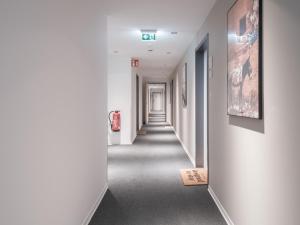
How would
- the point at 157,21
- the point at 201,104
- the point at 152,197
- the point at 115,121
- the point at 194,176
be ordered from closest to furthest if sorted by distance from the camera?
the point at 152,197 < the point at 157,21 < the point at 194,176 < the point at 201,104 < the point at 115,121

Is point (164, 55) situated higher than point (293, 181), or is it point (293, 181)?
point (164, 55)

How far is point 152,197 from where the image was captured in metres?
3.80

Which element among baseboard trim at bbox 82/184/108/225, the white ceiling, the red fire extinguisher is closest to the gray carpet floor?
baseboard trim at bbox 82/184/108/225

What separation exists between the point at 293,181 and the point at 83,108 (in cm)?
207

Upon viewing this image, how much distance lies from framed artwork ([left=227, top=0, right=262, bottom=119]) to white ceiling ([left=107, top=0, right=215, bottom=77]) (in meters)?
1.15

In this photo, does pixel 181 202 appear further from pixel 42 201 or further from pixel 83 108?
pixel 42 201

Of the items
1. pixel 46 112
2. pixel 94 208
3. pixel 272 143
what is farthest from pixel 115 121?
pixel 272 143

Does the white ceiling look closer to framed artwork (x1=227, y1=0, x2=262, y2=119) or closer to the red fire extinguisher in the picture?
framed artwork (x1=227, y1=0, x2=262, y2=119)

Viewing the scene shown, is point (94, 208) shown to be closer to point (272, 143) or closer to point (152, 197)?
point (152, 197)

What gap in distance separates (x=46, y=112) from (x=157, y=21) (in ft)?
10.3

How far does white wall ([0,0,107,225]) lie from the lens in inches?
54.5

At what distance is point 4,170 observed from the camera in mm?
1327

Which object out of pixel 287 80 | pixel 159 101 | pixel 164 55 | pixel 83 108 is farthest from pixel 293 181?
pixel 159 101

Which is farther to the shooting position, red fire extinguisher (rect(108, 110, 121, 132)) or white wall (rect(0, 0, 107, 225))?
red fire extinguisher (rect(108, 110, 121, 132))
